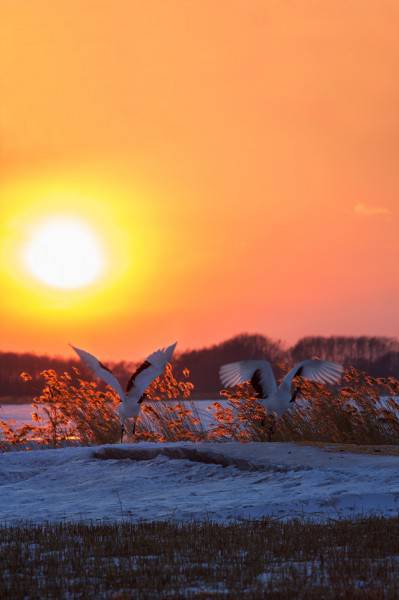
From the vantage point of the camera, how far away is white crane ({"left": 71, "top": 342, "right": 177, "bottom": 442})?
1678 centimetres

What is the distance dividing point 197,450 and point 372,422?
10.8 ft

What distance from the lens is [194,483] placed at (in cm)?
1243

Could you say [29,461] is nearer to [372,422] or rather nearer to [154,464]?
[154,464]

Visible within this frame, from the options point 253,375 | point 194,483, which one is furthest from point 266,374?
point 194,483

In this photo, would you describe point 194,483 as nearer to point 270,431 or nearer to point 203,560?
point 270,431

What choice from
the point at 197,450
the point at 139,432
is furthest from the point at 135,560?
the point at 139,432

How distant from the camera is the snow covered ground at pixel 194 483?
9.66 meters

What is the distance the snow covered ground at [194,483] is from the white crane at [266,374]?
1826 millimetres

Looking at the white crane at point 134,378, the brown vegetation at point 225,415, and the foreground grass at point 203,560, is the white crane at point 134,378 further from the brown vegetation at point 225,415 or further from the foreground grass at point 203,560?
A: the foreground grass at point 203,560

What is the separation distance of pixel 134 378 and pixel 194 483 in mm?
4621

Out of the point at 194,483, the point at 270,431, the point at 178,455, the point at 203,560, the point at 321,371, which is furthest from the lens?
the point at 321,371

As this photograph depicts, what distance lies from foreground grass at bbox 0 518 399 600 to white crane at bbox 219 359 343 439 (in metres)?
6.94

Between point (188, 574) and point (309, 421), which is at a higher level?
point (309, 421)

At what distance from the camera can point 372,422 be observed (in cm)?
1559
